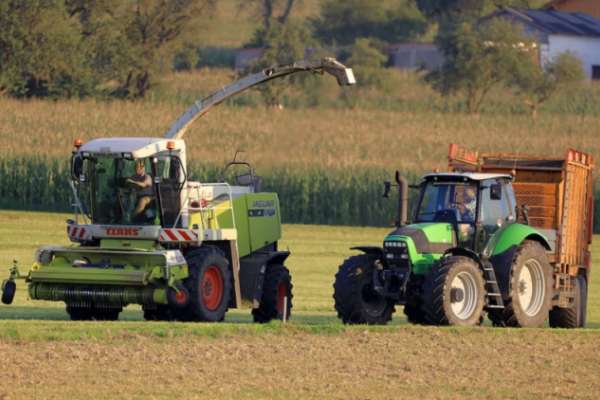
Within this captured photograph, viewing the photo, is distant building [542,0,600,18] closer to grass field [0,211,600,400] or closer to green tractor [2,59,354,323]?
green tractor [2,59,354,323]

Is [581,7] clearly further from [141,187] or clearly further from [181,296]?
[181,296]

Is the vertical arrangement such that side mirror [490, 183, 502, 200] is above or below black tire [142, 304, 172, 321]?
above

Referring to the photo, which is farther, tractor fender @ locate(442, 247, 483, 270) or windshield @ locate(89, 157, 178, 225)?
windshield @ locate(89, 157, 178, 225)

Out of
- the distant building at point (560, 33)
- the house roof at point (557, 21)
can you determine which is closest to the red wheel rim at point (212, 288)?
the distant building at point (560, 33)

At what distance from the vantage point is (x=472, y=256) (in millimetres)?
14953

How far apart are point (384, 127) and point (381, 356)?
41112 millimetres

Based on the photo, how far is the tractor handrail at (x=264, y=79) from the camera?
17422mm

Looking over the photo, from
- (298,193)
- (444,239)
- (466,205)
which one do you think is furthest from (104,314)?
(298,193)

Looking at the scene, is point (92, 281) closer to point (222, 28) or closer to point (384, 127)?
point (384, 127)

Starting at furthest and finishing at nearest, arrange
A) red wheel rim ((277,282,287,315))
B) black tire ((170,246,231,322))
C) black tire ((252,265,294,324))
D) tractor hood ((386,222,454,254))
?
red wheel rim ((277,282,287,315)) → black tire ((252,265,294,324)) → black tire ((170,246,231,322)) → tractor hood ((386,222,454,254))

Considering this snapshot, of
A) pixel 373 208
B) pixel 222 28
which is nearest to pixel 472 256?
pixel 373 208

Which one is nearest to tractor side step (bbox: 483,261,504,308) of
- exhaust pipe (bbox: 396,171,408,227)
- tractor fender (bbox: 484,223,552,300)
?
tractor fender (bbox: 484,223,552,300)

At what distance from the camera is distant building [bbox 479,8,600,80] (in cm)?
7456

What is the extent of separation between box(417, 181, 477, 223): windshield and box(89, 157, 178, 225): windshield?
3.69 meters
